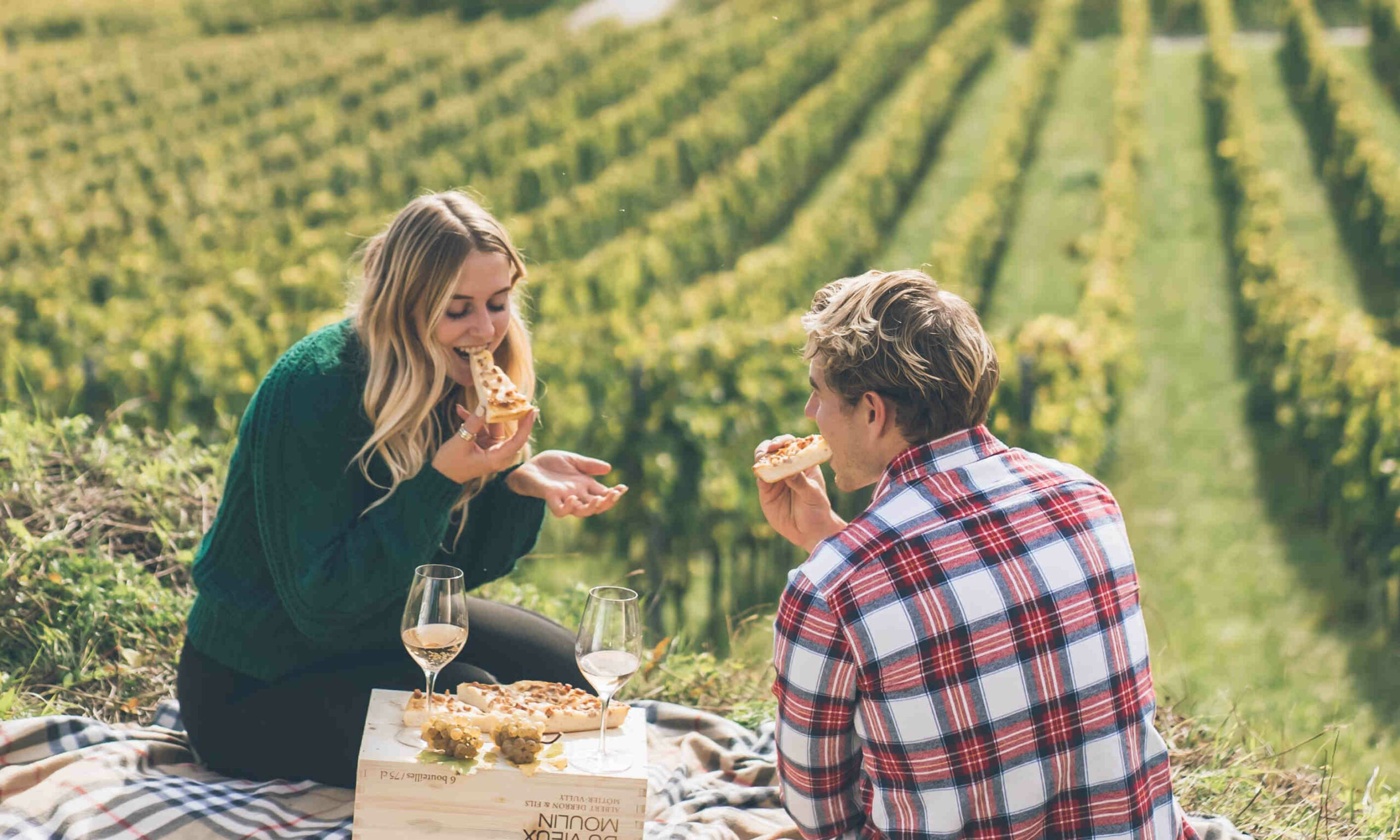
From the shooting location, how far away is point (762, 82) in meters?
23.3

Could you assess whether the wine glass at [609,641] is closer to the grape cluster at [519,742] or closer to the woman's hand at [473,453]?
the grape cluster at [519,742]

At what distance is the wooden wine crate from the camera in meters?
2.28

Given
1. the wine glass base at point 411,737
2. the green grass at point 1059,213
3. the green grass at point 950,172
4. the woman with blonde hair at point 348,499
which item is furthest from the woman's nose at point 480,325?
the green grass at point 950,172

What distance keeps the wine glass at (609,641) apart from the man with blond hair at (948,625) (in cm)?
30

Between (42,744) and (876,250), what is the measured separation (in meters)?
14.9

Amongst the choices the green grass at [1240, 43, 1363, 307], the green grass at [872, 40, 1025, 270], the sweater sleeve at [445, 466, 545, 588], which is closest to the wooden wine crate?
the sweater sleeve at [445, 466, 545, 588]

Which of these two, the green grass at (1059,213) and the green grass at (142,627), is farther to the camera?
the green grass at (1059,213)

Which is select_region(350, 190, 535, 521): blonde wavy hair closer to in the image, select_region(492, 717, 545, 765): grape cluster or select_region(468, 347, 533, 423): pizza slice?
select_region(468, 347, 533, 423): pizza slice

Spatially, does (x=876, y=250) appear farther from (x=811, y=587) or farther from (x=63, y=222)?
(x=811, y=587)

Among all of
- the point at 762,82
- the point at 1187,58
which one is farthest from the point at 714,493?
the point at 1187,58

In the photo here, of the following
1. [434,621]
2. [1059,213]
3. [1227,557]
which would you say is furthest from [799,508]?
[1059,213]

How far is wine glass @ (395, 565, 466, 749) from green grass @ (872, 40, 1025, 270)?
39.2 ft

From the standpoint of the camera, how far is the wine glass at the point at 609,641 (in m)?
2.24

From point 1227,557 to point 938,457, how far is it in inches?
300
